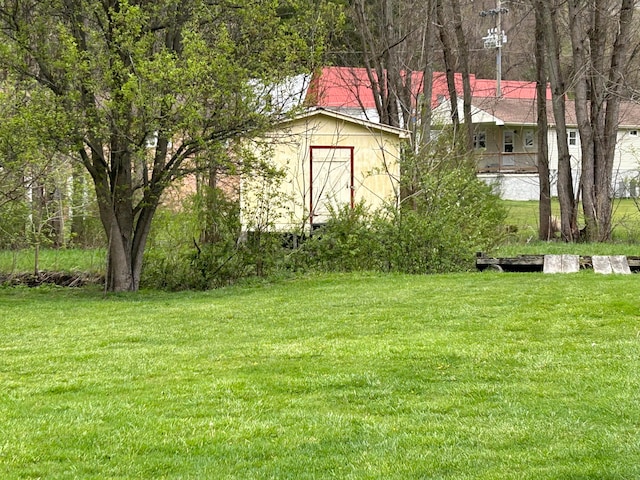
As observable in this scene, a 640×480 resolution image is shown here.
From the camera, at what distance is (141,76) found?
40.5ft

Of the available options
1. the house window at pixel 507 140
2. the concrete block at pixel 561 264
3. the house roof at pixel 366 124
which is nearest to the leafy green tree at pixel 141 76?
the concrete block at pixel 561 264

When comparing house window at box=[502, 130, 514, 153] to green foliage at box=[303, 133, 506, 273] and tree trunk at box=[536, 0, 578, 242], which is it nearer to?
tree trunk at box=[536, 0, 578, 242]

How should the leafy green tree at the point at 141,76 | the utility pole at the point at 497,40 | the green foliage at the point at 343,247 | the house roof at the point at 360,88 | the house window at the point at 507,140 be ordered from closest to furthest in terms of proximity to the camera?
the leafy green tree at the point at 141,76 → the green foliage at the point at 343,247 → the house roof at the point at 360,88 → the utility pole at the point at 497,40 → the house window at the point at 507,140

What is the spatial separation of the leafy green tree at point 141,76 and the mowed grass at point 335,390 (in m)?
3.22

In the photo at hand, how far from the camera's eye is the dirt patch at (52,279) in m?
16.3

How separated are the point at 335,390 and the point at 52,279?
1206 centimetres

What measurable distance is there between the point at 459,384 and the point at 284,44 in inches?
345

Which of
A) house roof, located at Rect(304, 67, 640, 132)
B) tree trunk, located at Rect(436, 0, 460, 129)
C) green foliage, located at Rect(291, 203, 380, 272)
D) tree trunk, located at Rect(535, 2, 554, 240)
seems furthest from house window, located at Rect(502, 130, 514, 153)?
green foliage, located at Rect(291, 203, 380, 272)

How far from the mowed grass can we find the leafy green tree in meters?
3.22

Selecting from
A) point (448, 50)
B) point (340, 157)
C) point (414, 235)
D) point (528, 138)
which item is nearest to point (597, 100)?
point (448, 50)

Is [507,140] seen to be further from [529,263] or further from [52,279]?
[52,279]

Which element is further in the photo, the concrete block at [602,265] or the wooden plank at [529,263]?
the wooden plank at [529,263]

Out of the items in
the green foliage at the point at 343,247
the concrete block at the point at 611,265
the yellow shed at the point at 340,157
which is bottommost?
the concrete block at the point at 611,265

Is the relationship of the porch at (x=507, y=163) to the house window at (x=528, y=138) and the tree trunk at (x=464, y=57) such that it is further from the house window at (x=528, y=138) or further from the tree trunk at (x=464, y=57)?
the tree trunk at (x=464, y=57)
